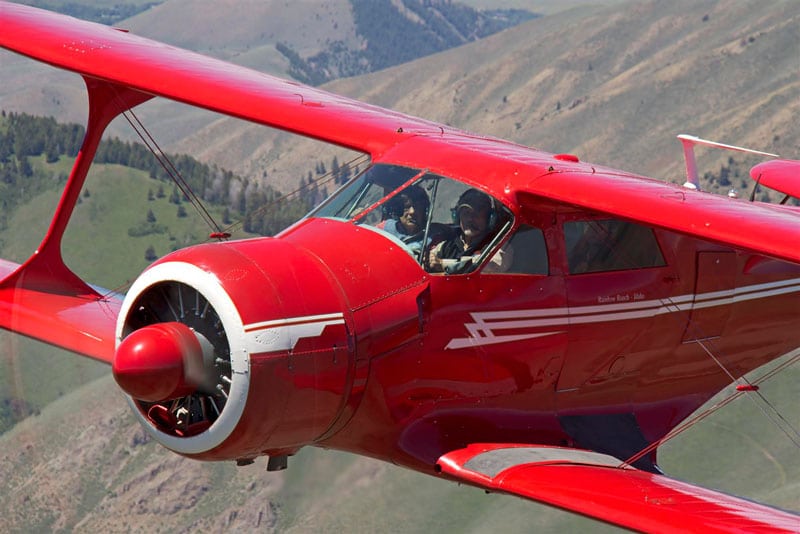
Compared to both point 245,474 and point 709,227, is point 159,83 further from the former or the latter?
point 245,474

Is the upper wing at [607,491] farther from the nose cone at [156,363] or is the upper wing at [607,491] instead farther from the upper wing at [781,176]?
the upper wing at [781,176]

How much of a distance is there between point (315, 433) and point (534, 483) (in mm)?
2072

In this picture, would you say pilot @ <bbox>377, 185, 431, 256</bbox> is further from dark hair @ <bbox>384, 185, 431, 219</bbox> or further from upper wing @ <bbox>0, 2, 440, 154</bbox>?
upper wing @ <bbox>0, 2, 440, 154</bbox>

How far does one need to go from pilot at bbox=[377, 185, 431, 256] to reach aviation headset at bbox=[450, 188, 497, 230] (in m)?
0.29

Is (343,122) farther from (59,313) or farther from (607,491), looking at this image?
(607,491)

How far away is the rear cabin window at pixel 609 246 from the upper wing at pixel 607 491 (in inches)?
76.7

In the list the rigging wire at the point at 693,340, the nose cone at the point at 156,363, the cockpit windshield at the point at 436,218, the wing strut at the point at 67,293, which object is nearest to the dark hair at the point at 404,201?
the cockpit windshield at the point at 436,218

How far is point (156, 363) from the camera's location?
1242cm

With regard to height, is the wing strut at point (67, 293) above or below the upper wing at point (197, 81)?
below

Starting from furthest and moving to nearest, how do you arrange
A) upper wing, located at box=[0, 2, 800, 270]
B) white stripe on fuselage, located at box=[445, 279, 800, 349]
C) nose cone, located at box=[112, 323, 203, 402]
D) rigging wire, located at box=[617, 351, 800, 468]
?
rigging wire, located at box=[617, 351, 800, 468], white stripe on fuselage, located at box=[445, 279, 800, 349], upper wing, located at box=[0, 2, 800, 270], nose cone, located at box=[112, 323, 203, 402]

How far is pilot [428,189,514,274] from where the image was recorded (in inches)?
560

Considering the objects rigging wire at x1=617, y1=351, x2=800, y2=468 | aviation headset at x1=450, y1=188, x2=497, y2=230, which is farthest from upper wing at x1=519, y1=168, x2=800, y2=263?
rigging wire at x1=617, y1=351, x2=800, y2=468

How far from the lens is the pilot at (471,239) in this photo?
46.6 ft

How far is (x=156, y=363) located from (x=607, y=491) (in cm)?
433
